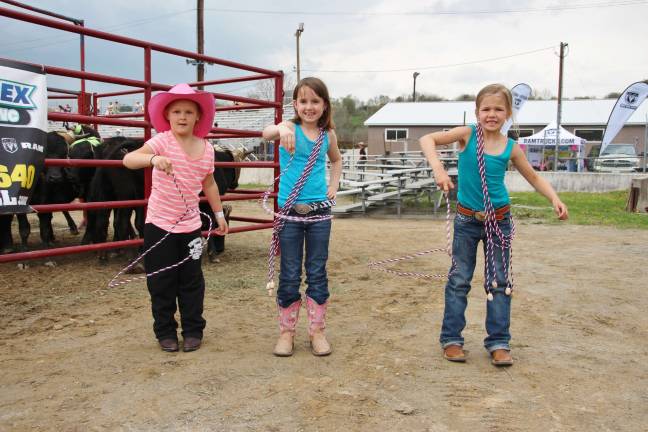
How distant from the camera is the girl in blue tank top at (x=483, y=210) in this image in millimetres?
2891

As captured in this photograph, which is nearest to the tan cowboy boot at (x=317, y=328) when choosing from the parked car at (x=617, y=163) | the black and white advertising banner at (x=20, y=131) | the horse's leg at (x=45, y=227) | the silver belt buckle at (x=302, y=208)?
the silver belt buckle at (x=302, y=208)

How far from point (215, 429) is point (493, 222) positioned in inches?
65.7

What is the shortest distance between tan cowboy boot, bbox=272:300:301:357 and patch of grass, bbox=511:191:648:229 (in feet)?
24.3

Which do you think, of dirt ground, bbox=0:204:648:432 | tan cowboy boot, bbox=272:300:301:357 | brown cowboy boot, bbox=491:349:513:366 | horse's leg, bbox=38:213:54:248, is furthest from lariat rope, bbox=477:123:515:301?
horse's leg, bbox=38:213:54:248

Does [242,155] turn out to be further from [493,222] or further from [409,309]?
[493,222]

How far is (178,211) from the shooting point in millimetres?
3051

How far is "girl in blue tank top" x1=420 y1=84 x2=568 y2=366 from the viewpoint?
9.48ft

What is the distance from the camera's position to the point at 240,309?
13.1 ft

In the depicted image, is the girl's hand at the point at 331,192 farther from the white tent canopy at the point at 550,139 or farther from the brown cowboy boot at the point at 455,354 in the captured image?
the white tent canopy at the point at 550,139

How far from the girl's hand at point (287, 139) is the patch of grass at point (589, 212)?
7.59 metres

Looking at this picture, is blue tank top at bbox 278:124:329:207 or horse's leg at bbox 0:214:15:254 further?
horse's leg at bbox 0:214:15:254

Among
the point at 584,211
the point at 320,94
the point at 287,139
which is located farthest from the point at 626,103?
the point at 287,139

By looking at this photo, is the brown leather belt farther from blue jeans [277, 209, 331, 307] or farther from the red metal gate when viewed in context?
the red metal gate

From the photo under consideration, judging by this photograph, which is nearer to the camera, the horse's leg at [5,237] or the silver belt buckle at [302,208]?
the silver belt buckle at [302,208]
